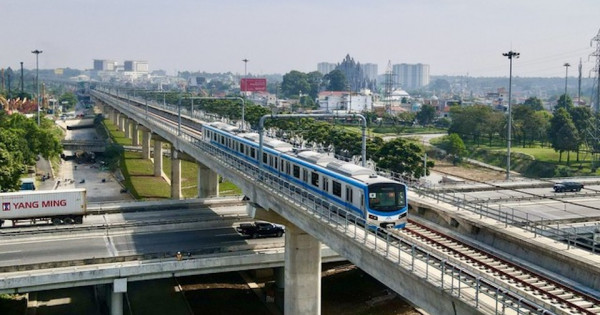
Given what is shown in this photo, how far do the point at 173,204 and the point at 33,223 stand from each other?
48.8 feet

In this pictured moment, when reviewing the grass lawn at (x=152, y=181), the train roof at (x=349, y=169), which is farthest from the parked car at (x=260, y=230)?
the grass lawn at (x=152, y=181)

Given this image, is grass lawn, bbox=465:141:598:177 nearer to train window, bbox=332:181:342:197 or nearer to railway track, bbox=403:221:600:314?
train window, bbox=332:181:342:197

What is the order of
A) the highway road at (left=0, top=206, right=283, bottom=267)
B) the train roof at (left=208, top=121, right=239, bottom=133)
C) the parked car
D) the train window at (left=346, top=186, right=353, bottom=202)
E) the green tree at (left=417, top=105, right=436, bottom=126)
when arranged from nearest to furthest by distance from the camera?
1. the train window at (left=346, top=186, right=353, bottom=202)
2. the highway road at (left=0, top=206, right=283, bottom=267)
3. the parked car
4. the train roof at (left=208, top=121, right=239, bottom=133)
5. the green tree at (left=417, top=105, right=436, bottom=126)

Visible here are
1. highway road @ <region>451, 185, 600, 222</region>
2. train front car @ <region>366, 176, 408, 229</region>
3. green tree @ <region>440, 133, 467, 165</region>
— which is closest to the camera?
train front car @ <region>366, 176, 408, 229</region>

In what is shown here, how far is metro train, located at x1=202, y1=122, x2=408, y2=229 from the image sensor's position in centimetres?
3231

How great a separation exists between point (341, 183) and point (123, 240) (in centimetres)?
2203

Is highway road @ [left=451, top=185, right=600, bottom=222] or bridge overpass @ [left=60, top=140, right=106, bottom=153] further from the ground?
highway road @ [left=451, top=185, right=600, bottom=222]

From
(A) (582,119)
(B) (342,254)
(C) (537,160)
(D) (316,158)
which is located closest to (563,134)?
(C) (537,160)

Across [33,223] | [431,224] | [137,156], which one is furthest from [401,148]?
[137,156]

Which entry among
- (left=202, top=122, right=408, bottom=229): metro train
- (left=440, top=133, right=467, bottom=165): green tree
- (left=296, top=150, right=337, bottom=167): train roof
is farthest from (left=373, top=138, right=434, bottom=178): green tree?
(left=440, top=133, right=467, bottom=165): green tree

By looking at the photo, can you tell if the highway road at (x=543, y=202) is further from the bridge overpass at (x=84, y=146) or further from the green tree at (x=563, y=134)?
the bridge overpass at (x=84, y=146)

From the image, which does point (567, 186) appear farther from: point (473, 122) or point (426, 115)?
point (426, 115)

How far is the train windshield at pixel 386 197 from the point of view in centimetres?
3231

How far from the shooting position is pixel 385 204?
106 ft
